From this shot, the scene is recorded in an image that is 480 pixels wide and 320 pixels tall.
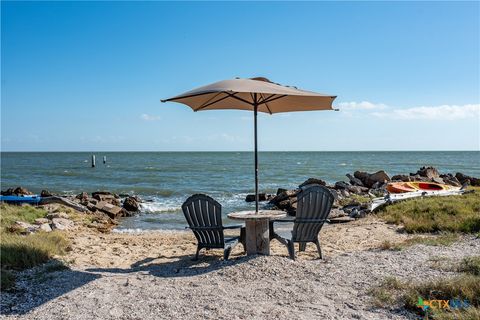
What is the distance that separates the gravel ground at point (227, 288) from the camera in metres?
3.86

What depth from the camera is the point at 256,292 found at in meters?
4.33

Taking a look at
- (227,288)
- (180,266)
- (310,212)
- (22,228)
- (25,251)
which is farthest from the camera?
(22,228)

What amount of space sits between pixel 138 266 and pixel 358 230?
480 cm

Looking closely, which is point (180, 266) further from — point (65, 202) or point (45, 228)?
point (65, 202)

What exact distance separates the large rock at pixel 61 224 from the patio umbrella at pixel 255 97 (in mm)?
4923

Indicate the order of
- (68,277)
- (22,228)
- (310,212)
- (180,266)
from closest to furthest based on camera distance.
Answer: (68,277), (180,266), (310,212), (22,228)

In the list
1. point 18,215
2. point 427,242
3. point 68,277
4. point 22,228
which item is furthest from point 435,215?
point 18,215

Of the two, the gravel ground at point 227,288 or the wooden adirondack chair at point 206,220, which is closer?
the gravel ground at point 227,288

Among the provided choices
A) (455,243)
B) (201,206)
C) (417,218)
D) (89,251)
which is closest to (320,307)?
(201,206)

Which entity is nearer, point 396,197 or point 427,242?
point 427,242

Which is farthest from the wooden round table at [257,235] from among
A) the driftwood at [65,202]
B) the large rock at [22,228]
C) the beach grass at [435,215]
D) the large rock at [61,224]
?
the driftwood at [65,202]

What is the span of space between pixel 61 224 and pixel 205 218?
563 centimetres

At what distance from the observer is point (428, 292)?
13.2ft

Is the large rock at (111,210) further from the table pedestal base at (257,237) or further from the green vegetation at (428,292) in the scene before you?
the green vegetation at (428,292)
